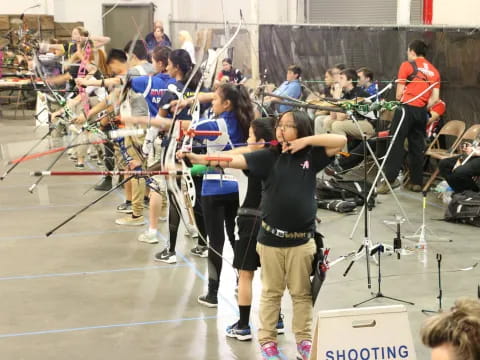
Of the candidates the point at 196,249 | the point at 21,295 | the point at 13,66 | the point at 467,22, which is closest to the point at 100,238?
the point at 196,249

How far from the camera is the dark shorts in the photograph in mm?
4430

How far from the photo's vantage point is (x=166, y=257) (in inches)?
249

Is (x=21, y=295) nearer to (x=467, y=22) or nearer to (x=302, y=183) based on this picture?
(x=302, y=183)

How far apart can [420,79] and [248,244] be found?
4.98 meters

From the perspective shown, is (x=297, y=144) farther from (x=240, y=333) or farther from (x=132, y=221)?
(x=132, y=221)

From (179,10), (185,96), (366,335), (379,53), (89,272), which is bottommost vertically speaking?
(89,272)

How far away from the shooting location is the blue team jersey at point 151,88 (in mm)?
5859

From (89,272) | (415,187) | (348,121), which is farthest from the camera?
(348,121)

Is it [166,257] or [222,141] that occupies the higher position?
[222,141]

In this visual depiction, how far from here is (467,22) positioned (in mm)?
10250

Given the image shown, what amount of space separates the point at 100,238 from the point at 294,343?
3044 millimetres

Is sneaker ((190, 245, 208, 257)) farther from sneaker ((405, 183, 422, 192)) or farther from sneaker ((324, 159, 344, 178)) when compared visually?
sneaker ((405, 183, 422, 192))

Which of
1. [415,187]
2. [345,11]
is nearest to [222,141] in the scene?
[415,187]

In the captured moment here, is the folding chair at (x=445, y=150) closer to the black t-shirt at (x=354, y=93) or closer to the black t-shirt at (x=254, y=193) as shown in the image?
the black t-shirt at (x=354, y=93)
